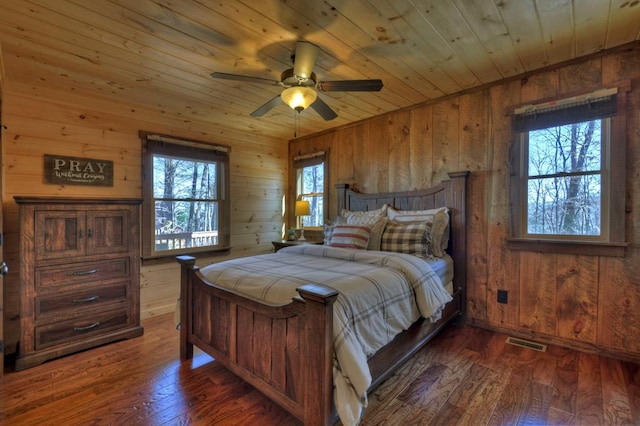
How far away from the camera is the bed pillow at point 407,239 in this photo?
2.62 m

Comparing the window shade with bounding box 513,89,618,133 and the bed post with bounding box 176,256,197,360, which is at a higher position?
the window shade with bounding box 513,89,618,133

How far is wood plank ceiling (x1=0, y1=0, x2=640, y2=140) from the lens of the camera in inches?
67.6

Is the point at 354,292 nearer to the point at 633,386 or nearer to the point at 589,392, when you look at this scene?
the point at 589,392

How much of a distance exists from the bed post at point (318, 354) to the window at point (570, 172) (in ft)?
7.05

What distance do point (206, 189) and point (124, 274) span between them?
4.74 ft

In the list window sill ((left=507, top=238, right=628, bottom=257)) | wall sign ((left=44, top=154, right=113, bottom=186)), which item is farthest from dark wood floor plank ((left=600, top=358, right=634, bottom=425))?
wall sign ((left=44, top=154, right=113, bottom=186))

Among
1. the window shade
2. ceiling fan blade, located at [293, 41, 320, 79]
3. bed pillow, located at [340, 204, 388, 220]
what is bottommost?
bed pillow, located at [340, 204, 388, 220]

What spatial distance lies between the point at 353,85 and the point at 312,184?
2501mm

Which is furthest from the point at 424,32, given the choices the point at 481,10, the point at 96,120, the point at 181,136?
the point at 96,120

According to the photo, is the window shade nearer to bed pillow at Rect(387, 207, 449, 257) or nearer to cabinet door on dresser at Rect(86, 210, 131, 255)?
bed pillow at Rect(387, 207, 449, 257)

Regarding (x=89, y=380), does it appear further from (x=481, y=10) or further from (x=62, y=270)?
(x=481, y=10)

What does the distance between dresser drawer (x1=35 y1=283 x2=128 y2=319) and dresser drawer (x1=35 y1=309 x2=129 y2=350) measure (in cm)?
9

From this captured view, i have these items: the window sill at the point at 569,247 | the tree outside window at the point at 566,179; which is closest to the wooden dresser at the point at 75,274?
the window sill at the point at 569,247

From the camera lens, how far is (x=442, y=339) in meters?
2.63
